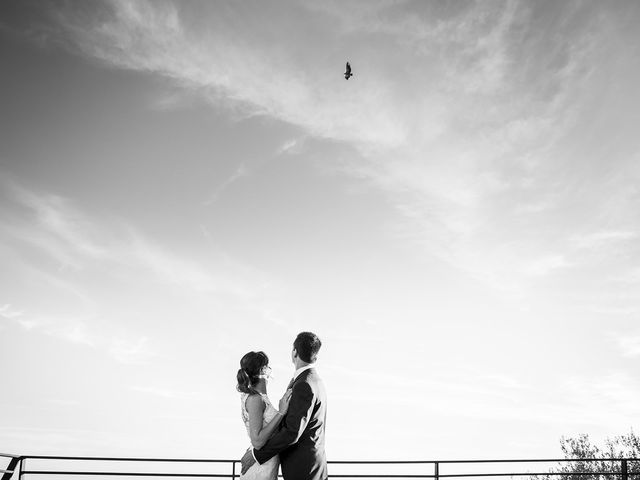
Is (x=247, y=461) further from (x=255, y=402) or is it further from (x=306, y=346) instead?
(x=306, y=346)

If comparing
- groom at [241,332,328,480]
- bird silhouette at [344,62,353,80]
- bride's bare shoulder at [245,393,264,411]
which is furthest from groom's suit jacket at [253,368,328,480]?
bird silhouette at [344,62,353,80]

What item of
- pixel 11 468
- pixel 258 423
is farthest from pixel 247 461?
pixel 11 468

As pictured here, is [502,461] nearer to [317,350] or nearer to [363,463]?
[363,463]

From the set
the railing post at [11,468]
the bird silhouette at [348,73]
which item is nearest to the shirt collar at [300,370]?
the railing post at [11,468]

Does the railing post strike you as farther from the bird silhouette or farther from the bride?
the bird silhouette

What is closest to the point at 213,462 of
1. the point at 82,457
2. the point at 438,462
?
the point at 82,457

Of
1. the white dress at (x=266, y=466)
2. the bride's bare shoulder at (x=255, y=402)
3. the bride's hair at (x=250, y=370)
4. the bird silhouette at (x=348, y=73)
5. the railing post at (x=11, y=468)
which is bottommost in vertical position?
the railing post at (x=11, y=468)

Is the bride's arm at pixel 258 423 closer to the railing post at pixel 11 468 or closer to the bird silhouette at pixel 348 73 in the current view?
the railing post at pixel 11 468

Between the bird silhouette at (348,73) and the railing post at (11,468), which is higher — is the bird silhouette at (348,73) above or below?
above

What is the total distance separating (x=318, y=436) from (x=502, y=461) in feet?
22.8

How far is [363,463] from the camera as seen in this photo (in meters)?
7.97

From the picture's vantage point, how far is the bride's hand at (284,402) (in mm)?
3008

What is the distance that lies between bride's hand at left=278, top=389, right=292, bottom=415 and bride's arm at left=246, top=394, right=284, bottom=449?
0.03m

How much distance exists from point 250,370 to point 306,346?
0.36 metres
